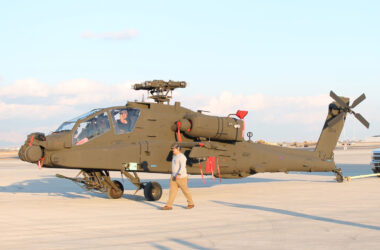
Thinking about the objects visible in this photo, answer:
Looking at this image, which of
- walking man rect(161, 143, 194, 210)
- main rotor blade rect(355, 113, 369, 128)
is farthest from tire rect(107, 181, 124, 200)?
main rotor blade rect(355, 113, 369, 128)

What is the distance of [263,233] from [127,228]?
261 cm

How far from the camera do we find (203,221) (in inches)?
420

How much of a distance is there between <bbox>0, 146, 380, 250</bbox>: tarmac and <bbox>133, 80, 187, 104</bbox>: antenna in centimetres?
327

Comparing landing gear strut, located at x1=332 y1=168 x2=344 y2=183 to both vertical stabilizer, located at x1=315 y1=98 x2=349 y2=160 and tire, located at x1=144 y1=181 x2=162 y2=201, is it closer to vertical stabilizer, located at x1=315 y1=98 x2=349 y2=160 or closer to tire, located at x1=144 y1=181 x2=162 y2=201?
vertical stabilizer, located at x1=315 y1=98 x2=349 y2=160

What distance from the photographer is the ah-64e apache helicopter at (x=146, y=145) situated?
46.8 ft

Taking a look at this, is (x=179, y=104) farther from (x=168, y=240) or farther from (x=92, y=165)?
(x=168, y=240)

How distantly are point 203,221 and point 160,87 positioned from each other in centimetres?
698

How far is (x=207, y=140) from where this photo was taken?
16453 mm

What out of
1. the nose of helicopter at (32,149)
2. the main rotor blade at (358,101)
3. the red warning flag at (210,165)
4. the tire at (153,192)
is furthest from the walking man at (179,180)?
the main rotor blade at (358,101)

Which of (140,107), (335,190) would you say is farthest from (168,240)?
(335,190)

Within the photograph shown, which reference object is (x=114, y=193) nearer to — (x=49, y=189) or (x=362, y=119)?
(x=49, y=189)

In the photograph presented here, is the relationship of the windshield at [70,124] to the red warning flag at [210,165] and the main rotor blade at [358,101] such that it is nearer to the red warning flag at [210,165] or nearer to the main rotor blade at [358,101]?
the red warning flag at [210,165]

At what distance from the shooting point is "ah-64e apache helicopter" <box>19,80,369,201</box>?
46.8 feet

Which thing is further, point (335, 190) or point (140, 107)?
point (335, 190)
